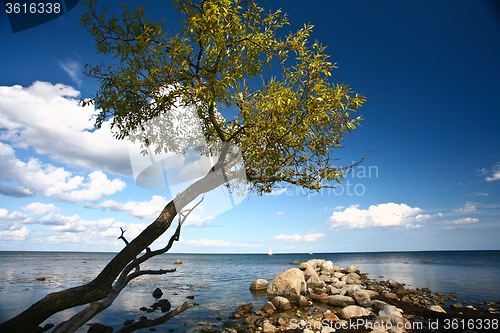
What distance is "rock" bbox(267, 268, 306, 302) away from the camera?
47.2 ft

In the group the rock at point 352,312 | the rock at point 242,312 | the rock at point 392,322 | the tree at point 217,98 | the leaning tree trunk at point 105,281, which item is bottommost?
the rock at point 242,312

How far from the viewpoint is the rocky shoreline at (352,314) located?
9.66m

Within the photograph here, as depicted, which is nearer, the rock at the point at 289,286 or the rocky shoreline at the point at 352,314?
the rocky shoreline at the point at 352,314

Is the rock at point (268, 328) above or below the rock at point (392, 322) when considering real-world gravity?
below

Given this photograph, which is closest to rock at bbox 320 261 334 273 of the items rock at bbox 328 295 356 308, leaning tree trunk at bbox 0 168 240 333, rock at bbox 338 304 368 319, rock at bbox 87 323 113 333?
rock at bbox 328 295 356 308

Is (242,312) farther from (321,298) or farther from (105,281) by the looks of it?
(105,281)

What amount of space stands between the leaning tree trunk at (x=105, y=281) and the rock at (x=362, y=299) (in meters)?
12.0

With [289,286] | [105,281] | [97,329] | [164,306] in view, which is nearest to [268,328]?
[289,286]

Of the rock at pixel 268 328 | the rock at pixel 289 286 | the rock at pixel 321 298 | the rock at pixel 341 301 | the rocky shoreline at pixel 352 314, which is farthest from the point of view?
the rock at pixel 289 286

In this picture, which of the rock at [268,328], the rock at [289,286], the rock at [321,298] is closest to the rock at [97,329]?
the rock at [268,328]

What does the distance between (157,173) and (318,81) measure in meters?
4.68

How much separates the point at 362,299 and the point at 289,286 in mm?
4102

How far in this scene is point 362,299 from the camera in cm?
1295

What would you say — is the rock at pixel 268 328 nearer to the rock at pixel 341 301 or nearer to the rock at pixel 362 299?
the rock at pixel 341 301
